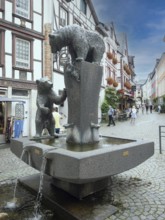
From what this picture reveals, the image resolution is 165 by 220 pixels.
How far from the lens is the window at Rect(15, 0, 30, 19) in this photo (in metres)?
12.1

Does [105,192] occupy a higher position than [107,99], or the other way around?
[107,99]

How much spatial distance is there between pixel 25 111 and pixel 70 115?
8679 mm

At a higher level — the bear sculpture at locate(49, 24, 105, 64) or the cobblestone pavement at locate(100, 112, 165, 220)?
the bear sculpture at locate(49, 24, 105, 64)

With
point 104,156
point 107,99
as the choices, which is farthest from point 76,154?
point 107,99

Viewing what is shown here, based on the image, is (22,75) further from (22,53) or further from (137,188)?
(137,188)

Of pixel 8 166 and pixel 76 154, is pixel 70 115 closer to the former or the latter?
pixel 76 154

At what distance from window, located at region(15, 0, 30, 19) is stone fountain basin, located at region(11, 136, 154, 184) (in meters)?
10.6

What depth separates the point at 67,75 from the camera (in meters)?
4.30

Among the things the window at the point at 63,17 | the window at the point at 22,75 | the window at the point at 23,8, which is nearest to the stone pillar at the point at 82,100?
the window at the point at 22,75

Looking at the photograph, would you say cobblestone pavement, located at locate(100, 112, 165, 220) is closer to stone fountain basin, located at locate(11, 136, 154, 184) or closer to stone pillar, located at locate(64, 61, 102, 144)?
stone fountain basin, located at locate(11, 136, 154, 184)

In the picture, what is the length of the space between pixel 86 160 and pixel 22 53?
35.2ft

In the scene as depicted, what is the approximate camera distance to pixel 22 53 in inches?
484

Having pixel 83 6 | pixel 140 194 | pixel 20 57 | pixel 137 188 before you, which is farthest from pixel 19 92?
pixel 83 6

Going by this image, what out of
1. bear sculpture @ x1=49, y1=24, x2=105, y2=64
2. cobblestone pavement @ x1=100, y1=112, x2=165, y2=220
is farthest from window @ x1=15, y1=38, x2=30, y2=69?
cobblestone pavement @ x1=100, y1=112, x2=165, y2=220
